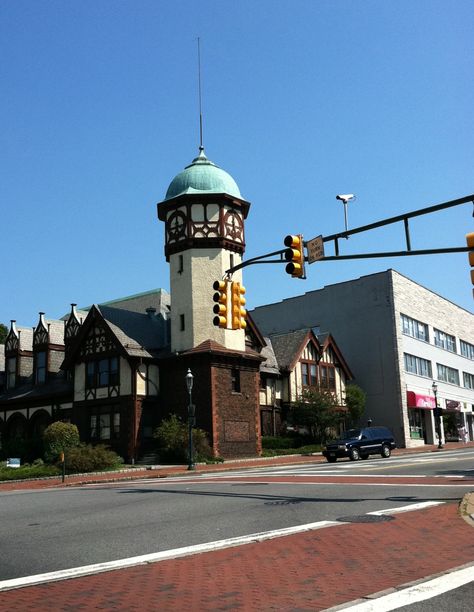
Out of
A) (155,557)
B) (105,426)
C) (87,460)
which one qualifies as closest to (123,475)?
(87,460)

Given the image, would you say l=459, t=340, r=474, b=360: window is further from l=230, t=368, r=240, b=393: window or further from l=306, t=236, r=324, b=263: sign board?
l=306, t=236, r=324, b=263: sign board

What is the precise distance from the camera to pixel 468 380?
7112 cm

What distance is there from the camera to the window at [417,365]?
55.0 m

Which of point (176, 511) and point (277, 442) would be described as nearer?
point (176, 511)

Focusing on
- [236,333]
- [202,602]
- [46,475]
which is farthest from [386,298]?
[202,602]

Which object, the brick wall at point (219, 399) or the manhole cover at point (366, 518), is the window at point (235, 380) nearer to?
the brick wall at point (219, 399)

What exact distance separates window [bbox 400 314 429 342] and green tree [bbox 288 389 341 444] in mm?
13350

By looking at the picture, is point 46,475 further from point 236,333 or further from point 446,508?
point 446,508

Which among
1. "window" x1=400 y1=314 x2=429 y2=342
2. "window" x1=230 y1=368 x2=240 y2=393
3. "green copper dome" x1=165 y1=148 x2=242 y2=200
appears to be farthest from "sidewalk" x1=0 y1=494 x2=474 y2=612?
"window" x1=400 y1=314 x2=429 y2=342

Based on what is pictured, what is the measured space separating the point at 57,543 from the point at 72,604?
11.8ft

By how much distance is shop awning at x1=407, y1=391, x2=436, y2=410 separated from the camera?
5349cm

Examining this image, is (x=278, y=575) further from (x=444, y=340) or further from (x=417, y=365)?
(x=444, y=340)

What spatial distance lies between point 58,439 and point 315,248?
992 inches

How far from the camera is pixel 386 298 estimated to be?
2133 inches
